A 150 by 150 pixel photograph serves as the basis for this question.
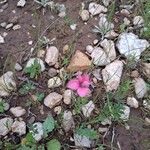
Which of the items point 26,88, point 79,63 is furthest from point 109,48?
point 26,88

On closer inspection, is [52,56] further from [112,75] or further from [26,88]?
[112,75]

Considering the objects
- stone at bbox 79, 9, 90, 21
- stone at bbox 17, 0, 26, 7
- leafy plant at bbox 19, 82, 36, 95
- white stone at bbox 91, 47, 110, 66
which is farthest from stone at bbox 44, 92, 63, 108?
stone at bbox 17, 0, 26, 7

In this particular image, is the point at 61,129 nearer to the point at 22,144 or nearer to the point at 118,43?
the point at 22,144

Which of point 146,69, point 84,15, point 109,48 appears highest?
point 84,15

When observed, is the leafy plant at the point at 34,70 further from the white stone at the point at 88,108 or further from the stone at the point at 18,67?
the white stone at the point at 88,108

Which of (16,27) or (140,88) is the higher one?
(16,27)

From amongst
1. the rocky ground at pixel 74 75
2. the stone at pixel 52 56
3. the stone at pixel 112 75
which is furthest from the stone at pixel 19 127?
the stone at pixel 112 75

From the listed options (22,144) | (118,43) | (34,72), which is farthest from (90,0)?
(22,144)

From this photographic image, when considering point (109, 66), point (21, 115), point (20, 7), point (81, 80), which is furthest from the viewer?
point (20, 7)
